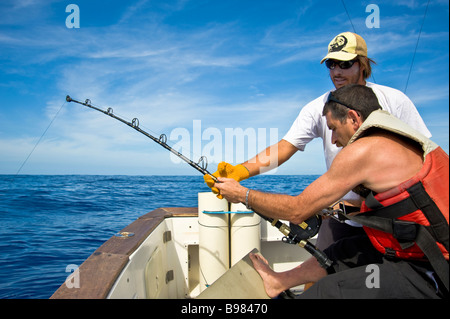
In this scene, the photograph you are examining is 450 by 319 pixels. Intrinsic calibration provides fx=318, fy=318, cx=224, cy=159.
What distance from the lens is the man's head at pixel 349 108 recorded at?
Answer: 1.94 metres

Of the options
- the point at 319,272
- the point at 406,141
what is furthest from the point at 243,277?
the point at 406,141

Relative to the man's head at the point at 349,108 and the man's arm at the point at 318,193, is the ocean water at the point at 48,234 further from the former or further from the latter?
the man's head at the point at 349,108

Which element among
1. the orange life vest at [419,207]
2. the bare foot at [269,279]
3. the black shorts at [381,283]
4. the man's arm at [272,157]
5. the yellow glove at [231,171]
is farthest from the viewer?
the man's arm at [272,157]

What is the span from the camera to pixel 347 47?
2531 millimetres

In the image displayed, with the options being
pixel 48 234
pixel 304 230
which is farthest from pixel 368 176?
pixel 48 234

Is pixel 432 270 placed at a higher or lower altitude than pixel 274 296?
higher

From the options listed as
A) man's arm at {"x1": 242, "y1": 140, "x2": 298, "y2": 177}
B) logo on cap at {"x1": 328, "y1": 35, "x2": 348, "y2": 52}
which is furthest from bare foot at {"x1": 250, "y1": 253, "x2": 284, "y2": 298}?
logo on cap at {"x1": 328, "y1": 35, "x2": 348, "y2": 52}

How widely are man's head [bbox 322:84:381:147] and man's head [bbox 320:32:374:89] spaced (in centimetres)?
64

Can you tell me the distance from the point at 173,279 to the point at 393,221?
2.97m

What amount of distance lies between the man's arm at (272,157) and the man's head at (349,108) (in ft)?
2.99

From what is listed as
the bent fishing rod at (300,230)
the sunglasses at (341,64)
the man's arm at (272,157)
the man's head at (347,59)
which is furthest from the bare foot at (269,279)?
the sunglasses at (341,64)

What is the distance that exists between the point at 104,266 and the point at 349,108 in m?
A: 1.86
